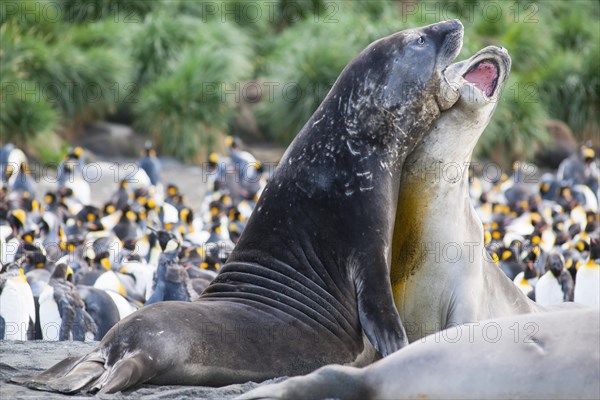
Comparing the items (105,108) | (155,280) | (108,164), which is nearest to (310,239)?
(155,280)

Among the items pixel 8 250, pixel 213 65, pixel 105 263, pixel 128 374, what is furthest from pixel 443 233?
pixel 213 65

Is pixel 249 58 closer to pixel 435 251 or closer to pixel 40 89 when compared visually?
pixel 40 89

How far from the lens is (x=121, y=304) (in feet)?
29.7

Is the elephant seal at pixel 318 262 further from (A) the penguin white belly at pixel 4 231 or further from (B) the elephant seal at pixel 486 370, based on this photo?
(A) the penguin white belly at pixel 4 231

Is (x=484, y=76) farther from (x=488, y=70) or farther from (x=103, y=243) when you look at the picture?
(x=103, y=243)

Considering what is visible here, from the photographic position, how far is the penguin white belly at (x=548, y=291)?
1034 cm

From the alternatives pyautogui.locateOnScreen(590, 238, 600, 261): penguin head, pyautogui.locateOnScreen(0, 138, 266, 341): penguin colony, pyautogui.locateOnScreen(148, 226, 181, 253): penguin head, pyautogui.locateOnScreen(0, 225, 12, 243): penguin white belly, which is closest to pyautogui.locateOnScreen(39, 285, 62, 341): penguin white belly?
pyautogui.locateOnScreen(0, 138, 266, 341): penguin colony

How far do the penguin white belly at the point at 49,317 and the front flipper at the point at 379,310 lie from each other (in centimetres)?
436

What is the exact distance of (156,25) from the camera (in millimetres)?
24375

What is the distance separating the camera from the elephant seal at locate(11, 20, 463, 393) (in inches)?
180

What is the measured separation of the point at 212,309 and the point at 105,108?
19308mm

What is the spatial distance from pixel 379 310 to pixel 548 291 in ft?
19.6

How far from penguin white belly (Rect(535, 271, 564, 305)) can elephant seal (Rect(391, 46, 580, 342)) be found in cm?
501

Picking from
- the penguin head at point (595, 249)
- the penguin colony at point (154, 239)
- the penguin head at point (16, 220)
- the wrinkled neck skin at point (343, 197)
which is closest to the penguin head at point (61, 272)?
the penguin colony at point (154, 239)
